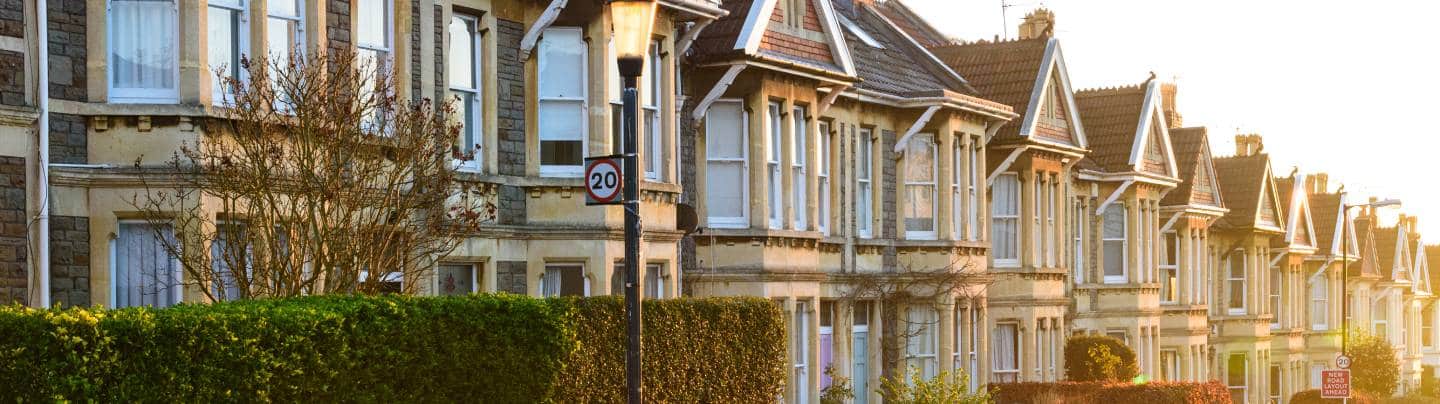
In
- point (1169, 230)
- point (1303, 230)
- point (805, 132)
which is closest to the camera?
point (805, 132)

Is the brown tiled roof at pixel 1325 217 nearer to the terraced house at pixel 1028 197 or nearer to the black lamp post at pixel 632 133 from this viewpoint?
the terraced house at pixel 1028 197

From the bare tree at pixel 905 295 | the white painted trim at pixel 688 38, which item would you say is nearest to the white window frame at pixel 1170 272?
the bare tree at pixel 905 295

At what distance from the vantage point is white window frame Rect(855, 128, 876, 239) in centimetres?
3089

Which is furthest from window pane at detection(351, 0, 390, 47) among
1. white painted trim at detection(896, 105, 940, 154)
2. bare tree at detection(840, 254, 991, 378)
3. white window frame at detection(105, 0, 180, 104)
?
white painted trim at detection(896, 105, 940, 154)

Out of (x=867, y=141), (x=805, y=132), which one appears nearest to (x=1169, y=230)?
(x=867, y=141)

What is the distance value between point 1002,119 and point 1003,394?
5.21 m

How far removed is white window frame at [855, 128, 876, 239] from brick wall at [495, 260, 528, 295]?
10671mm

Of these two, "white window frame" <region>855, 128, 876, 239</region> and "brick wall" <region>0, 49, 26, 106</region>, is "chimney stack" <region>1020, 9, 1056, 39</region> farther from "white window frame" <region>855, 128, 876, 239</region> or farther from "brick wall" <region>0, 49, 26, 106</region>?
"brick wall" <region>0, 49, 26, 106</region>

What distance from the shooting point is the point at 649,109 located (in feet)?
74.1

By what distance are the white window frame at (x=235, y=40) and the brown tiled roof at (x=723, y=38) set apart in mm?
9363

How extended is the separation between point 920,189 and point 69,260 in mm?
18622

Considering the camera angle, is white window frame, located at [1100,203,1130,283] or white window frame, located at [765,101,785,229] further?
white window frame, located at [1100,203,1130,283]

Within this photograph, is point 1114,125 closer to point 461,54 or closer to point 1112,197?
point 1112,197

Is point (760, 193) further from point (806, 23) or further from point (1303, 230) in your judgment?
point (1303, 230)
